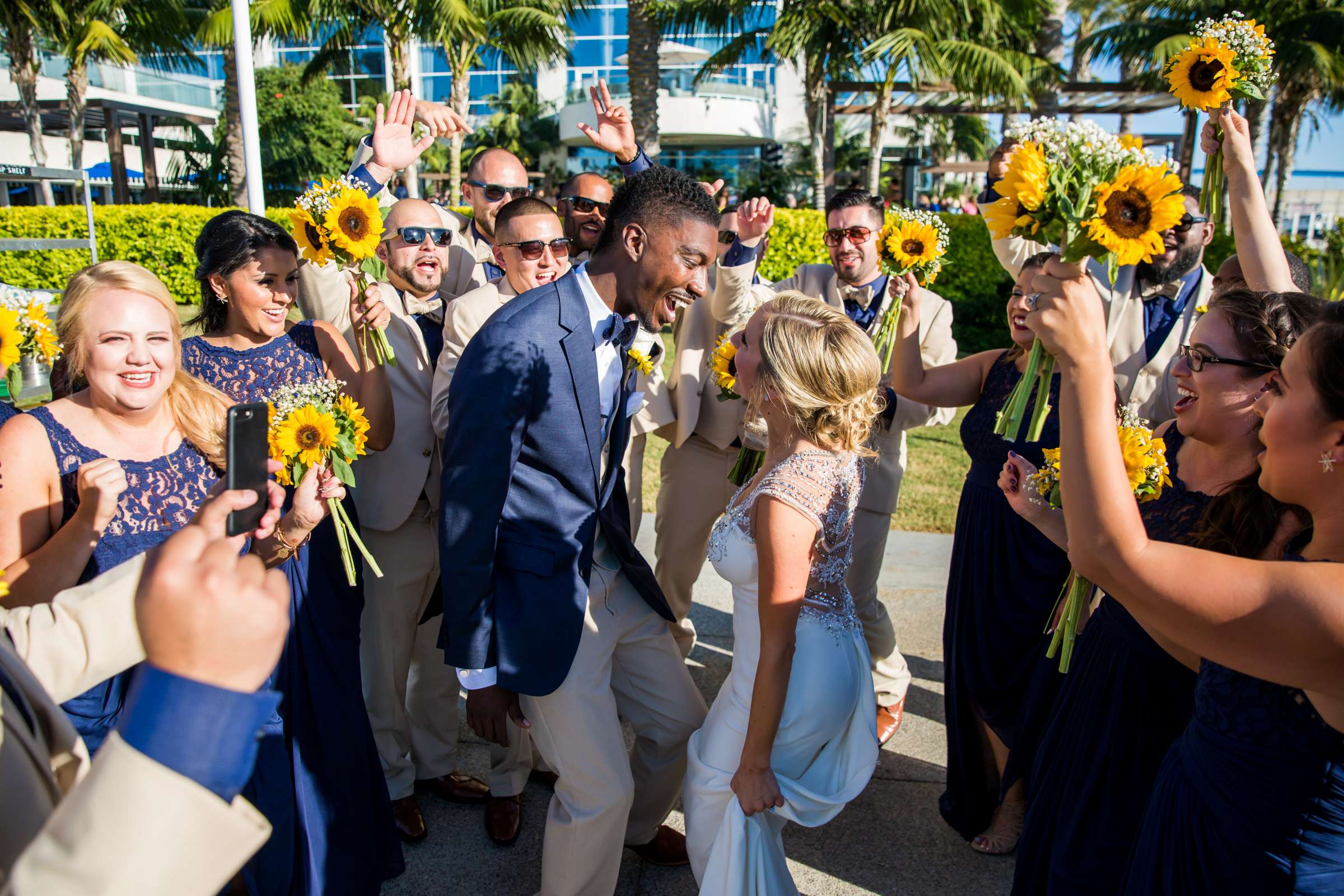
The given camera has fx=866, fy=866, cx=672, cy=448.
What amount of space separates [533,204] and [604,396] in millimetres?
1671

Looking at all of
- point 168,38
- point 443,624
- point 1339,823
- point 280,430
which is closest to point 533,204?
point 280,430

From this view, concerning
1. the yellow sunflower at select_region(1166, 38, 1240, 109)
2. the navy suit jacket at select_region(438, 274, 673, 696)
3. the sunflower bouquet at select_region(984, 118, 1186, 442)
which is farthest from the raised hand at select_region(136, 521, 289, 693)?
the yellow sunflower at select_region(1166, 38, 1240, 109)

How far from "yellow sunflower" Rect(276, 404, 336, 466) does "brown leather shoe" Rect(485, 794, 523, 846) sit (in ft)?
5.41

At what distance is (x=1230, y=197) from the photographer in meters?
3.02

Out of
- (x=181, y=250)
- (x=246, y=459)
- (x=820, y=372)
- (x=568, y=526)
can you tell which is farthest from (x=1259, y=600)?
(x=181, y=250)

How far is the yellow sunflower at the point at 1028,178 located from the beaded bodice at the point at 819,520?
0.97m

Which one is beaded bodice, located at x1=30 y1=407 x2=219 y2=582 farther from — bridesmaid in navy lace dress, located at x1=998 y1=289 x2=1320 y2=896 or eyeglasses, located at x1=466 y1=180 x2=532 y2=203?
eyeglasses, located at x1=466 y1=180 x2=532 y2=203

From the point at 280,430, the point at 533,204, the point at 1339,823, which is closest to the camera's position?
the point at 1339,823

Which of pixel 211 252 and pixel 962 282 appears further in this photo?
pixel 962 282

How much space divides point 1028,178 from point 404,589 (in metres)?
2.82

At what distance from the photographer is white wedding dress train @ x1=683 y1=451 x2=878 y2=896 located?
8.25 ft

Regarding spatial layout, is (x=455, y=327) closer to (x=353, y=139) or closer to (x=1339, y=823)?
(x=1339, y=823)

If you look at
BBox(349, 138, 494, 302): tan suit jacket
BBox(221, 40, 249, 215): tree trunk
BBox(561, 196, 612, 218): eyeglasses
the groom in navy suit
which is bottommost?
the groom in navy suit

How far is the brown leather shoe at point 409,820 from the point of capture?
3402mm
